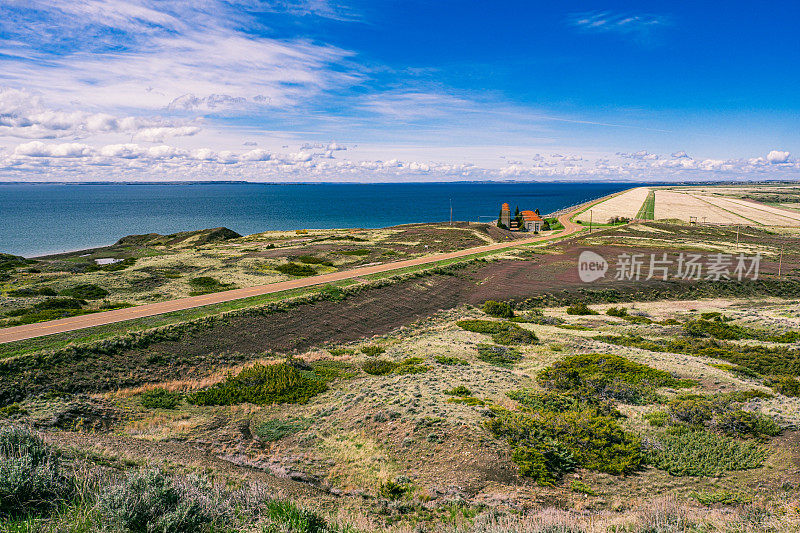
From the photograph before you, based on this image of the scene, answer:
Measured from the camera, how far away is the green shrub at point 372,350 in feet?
94.6

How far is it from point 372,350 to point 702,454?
1949 centimetres

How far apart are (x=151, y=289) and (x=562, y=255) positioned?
5784 centimetres

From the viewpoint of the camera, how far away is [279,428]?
18.0 meters

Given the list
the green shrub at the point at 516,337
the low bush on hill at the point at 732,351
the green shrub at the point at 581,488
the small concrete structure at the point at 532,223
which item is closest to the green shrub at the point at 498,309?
the green shrub at the point at 516,337

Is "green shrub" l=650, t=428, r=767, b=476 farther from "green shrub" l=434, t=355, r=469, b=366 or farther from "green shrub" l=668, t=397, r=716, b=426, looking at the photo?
"green shrub" l=434, t=355, r=469, b=366

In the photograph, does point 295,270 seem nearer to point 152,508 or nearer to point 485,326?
point 485,326

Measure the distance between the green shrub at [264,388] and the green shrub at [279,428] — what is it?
7.21 feet

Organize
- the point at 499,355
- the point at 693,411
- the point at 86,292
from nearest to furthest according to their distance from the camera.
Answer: the point at 693,411 < the point at 499,355 < the point at 86,292

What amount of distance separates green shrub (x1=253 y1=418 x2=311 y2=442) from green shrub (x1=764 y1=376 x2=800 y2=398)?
73.1 feet

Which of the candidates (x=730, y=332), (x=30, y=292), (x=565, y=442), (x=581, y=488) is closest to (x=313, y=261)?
(x=30, y=292)

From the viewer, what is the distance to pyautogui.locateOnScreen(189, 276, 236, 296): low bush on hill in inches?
1535

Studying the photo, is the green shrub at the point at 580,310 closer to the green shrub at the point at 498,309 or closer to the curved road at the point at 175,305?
the green shrub at the point at 498,309

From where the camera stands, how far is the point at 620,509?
12.0 metres

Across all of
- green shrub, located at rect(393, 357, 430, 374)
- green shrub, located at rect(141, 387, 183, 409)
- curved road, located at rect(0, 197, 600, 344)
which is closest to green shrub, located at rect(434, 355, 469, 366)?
green shrub, located at rect(393, 357, 430, 374)
